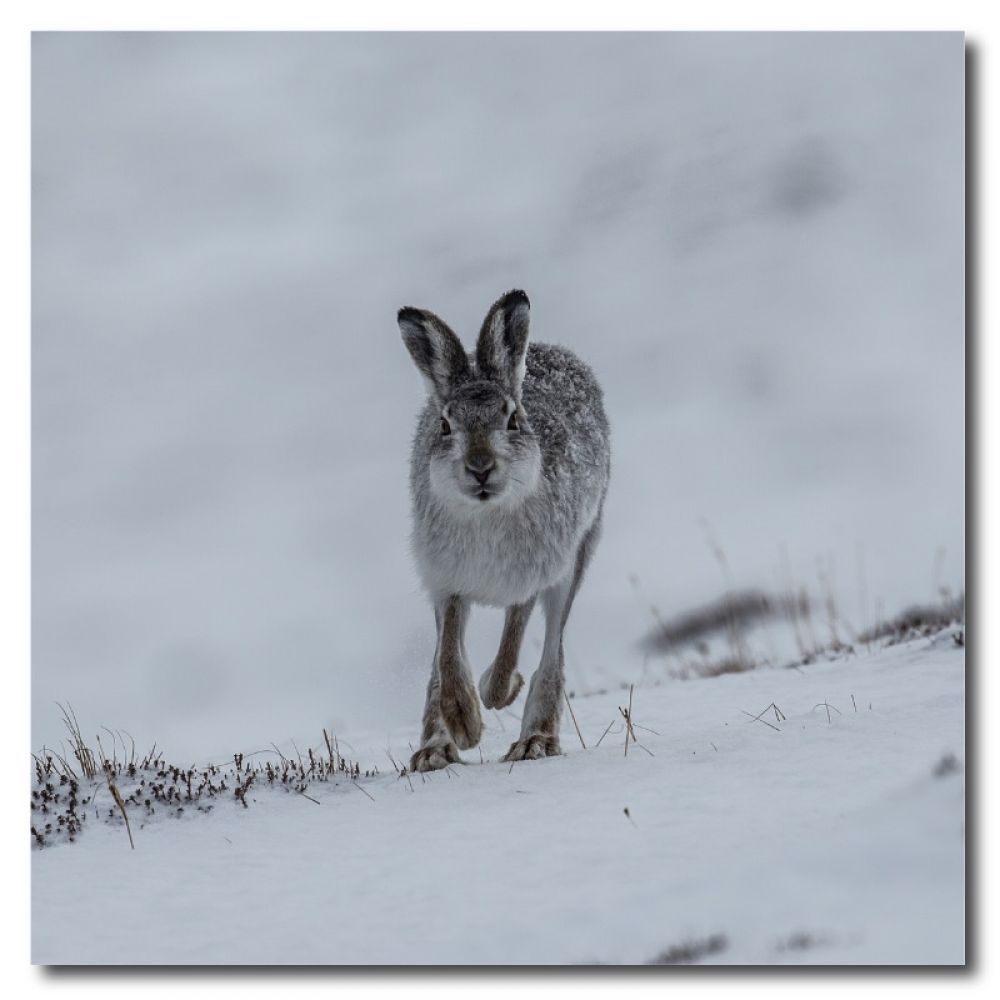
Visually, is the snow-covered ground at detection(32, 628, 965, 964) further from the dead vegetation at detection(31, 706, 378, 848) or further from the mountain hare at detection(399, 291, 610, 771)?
the mountain hare at detection(399, 291, 610, 771)

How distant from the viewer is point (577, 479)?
7.15 m

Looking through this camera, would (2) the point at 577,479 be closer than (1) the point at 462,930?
No

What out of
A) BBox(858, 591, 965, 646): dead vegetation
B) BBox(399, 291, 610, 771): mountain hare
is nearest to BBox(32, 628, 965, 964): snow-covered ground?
BBox(399, 291, 610, 771): mountain hare

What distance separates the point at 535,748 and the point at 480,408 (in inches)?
72.6

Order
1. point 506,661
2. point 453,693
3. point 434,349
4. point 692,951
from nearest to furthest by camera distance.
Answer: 1. point 692,951
2. point 434,349
3. point 453,693
4. point 506,661

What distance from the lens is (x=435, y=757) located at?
21.5 ft

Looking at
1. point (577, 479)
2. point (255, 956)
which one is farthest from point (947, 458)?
point (255, 956)

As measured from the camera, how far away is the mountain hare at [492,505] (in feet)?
20.9

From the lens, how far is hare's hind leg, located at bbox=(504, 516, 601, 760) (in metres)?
6.73

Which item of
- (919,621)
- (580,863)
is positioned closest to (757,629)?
(919,621)

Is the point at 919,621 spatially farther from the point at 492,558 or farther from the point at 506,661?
the point at 492,558

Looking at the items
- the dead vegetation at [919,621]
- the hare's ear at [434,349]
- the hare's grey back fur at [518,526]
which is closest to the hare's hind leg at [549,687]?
the hare's grey back fur at [518,526]
